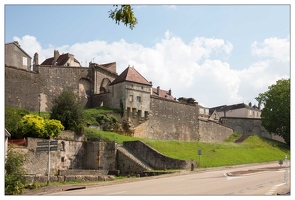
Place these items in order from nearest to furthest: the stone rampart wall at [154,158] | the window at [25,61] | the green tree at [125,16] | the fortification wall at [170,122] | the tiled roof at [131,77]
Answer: the green tree at [125,16]
the stone rampart wall at [154,158]
the tiled roof at [131,77]
the fortification wall at [170,122]
the window at [25,61]

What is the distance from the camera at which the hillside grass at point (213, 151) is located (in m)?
41.8

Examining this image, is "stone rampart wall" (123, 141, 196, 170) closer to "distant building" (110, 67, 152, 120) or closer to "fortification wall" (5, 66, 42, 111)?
"distant building" (110, 67, 152, 120)

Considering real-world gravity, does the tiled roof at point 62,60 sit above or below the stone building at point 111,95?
above

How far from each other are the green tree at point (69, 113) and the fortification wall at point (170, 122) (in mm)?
11288

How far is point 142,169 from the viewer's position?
37781 mm

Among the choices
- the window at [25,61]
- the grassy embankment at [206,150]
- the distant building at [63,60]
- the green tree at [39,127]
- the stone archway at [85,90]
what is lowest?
the grassy embankment at [206,150]

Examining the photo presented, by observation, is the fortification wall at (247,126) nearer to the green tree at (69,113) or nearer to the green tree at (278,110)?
the green tree at (278,110)

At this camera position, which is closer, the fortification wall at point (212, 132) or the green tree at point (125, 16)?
the green tree at point (125, 16)

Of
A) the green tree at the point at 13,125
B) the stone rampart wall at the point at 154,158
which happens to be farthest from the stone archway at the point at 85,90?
the green tree at the point at 13,125

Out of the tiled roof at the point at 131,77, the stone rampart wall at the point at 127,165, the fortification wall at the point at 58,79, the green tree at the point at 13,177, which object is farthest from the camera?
the tiled roof at the point at 131,77

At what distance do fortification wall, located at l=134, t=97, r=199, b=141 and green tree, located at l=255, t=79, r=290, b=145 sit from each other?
469 inches

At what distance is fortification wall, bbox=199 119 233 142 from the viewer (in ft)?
205

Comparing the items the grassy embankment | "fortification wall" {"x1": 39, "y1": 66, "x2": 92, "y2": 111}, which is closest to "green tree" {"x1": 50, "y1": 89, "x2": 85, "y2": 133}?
the grassy embankment
